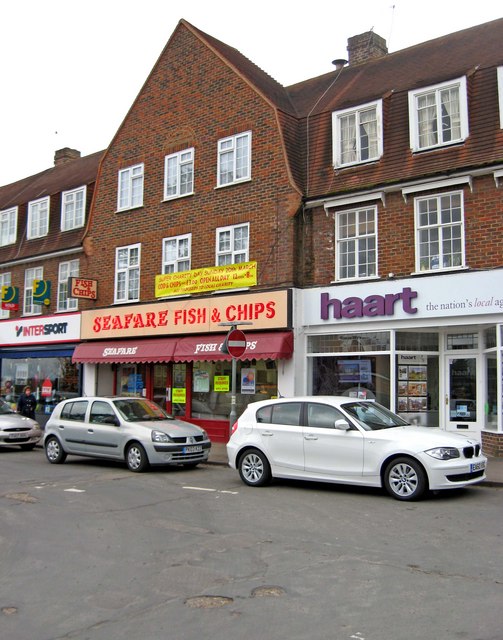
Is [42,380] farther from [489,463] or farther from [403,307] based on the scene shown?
[489,463]

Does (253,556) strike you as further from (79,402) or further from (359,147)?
(359,147)

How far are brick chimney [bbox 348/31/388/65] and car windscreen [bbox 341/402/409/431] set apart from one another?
1425 cm

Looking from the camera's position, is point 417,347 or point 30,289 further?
point 30,289

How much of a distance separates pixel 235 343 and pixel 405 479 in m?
6.15

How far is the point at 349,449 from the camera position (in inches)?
409

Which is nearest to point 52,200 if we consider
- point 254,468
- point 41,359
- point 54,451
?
point 41,359

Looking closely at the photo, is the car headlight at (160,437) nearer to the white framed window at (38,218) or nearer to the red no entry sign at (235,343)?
the red no entry sign at (235,343)

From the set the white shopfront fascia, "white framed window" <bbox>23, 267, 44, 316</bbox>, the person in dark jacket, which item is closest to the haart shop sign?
the white shopfront fascia

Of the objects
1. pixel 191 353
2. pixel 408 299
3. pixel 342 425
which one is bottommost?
pixel 342 425

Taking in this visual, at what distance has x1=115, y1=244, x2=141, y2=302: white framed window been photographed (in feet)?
71.8

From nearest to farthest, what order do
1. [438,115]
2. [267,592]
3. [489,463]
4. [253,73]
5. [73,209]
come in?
[267,592], [489,463], [438,115], [253,73], [73,209]

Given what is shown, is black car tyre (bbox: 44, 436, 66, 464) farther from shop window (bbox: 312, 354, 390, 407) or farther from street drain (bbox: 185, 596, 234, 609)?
street drain (bbox: 185, 596, 234, 609)

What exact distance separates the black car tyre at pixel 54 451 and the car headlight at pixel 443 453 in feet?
29.0

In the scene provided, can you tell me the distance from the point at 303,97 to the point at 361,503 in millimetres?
14711
